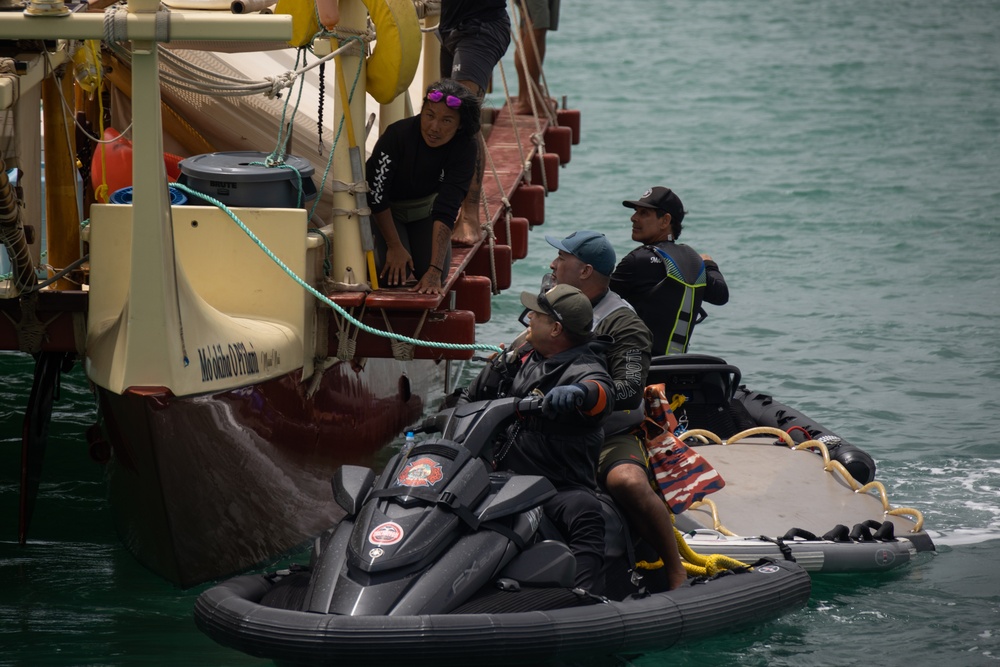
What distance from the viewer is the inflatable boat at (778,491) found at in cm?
674

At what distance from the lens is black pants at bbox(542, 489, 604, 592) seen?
557 centimetres

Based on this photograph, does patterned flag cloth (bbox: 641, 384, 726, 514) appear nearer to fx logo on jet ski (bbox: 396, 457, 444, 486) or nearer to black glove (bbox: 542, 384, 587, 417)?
black glove (bbox: 542, 384, 587, 417)

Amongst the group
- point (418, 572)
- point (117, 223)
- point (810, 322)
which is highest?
point (117, 223)

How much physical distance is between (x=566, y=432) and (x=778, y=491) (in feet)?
6.73

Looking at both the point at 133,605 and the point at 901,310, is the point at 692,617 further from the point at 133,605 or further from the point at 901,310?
the point at 901,310

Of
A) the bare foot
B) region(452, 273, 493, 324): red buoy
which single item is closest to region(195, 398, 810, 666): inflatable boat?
region(452, 273, 493, 324): red buoy

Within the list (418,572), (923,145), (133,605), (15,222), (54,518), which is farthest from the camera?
(923,145)

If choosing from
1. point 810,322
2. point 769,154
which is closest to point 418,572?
point 810,322

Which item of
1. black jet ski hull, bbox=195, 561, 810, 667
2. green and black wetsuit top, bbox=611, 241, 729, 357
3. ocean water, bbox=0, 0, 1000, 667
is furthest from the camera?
green and black wetsuit top, bbox=611, 241, 729, 357

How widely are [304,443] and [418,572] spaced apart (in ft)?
6.66

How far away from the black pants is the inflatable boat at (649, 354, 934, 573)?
66 cm

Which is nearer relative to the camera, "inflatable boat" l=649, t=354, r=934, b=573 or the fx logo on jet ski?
the fx logo on jet ski

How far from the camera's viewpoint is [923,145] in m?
20.8

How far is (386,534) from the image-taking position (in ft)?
17.0
